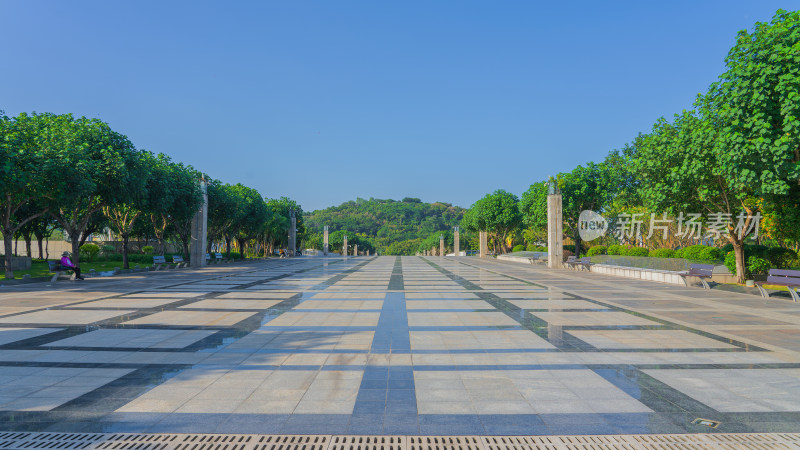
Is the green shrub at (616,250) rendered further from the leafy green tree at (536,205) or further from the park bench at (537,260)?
the leafy green tree at (536,205)

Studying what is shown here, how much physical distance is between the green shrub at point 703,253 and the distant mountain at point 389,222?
8481 centimetres

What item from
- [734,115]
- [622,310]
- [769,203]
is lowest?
[622,310]

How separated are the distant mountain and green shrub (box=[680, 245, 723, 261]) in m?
84.8

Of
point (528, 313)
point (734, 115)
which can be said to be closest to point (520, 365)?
point (528, 313)

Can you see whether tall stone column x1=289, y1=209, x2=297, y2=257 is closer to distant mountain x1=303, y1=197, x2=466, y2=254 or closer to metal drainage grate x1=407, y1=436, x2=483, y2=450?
distant mountain x1=303, y1=197, x2=466, y2=254

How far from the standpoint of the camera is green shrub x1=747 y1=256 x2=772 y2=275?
17.5 m

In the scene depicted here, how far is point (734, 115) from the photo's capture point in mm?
11859

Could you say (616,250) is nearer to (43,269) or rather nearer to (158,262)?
(158,262)

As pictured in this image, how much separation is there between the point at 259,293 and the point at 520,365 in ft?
33.8

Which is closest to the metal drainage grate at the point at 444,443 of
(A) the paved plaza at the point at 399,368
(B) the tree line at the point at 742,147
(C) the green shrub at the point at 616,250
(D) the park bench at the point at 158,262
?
(A) the paved plaza at the point at 399,368

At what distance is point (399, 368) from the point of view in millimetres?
5949

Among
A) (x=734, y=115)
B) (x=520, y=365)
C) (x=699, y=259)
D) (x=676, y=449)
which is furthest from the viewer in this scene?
(x=699, y=259)

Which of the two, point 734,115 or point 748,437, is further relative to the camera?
point 734,115

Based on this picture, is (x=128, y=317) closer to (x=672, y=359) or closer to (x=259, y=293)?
(x=259, y=293)
